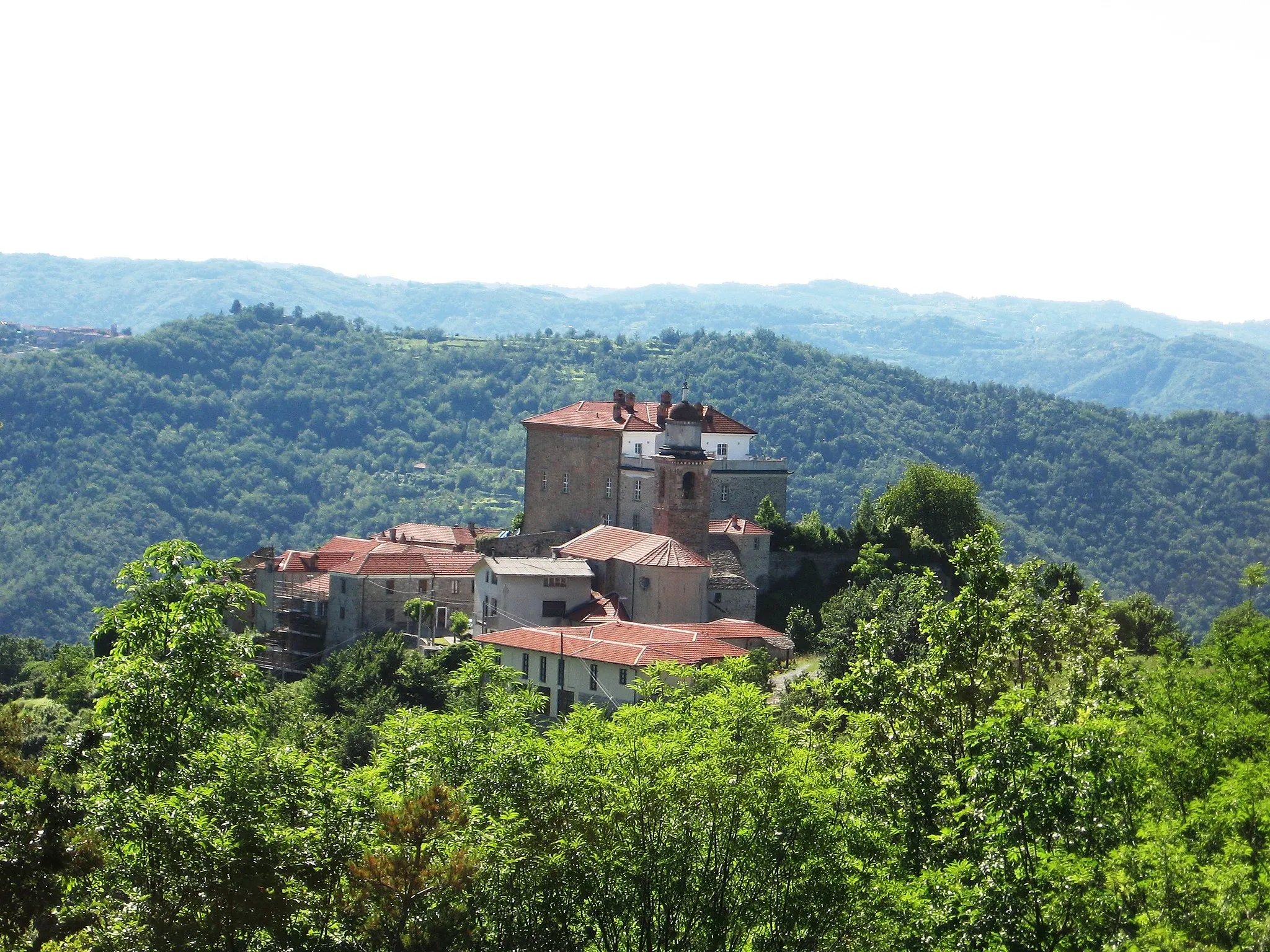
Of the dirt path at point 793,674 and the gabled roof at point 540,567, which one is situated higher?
the gabled roof at point 540,567

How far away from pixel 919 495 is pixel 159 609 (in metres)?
50.3

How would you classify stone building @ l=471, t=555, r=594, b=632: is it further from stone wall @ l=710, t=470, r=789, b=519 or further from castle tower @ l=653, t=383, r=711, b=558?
stone wall @ l=710, t=470, r=789, b=519

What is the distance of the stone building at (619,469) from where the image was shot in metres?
70.4

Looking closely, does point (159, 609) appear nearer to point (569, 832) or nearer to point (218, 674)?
point (218, 674)

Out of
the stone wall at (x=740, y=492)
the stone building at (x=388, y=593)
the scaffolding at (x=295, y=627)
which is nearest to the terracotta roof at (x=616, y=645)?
the stone building at (x=388, y=593)

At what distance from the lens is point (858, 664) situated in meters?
27.0

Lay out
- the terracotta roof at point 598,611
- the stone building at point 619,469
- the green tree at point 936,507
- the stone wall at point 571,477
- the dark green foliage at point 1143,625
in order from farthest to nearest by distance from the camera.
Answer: the stone wall at point 571,477
the stone building at point 619,469
the green tree at point 936,507
the dark green foliage at point 1143,625
the terracotta roof at point 598,611

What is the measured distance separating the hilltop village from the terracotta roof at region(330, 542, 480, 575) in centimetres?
8

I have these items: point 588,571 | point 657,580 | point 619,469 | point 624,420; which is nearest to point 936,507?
point 619,469

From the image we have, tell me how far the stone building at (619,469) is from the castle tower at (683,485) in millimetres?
6360

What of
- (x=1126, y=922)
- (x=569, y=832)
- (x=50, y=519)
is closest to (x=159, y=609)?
(x=569, y=832)

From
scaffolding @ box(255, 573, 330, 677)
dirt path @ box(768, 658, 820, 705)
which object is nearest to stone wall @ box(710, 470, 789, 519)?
dirt path @ box(768, 658, 820, 705)

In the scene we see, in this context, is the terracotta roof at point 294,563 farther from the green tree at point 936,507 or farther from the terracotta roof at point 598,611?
the green tree at point 936,507

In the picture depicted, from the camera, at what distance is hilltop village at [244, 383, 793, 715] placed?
52719mm
